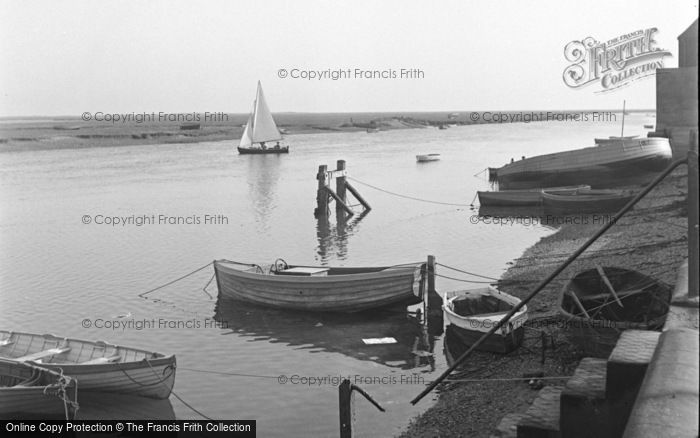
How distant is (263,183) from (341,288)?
4306 cm

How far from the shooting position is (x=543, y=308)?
20078 mm

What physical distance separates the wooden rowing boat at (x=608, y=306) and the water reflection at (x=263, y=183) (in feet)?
79.4

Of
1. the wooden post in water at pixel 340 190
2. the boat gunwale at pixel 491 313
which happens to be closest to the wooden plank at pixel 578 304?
the boat gunwale at pixel 491 313

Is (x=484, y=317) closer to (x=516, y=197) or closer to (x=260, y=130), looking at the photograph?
(x=516, y=197)

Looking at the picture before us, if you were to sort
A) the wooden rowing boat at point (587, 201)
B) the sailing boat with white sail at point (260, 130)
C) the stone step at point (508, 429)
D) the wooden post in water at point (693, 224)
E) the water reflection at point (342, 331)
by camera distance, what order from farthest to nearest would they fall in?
the sailing boat with white sail at point (260, 130) → the wooden rowing boat at point (587, 201) → the water reflection at point (342, 331) → the stone step at point (508, 429) → the wooden post in water at point (693, 224)

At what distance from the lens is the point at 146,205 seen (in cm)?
5006

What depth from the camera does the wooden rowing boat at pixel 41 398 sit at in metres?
14.1

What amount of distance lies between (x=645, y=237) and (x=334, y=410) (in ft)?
54.5

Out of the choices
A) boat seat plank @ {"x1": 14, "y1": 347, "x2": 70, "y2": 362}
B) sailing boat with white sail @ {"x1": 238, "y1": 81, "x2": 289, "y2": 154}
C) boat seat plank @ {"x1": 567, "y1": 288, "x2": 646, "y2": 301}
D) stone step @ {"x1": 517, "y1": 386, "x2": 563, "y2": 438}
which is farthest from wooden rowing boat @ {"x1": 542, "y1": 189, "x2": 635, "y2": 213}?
sailing boat with white sail @ {"x1": 238, "y1": 81, "x2": 289, "y2": 154}

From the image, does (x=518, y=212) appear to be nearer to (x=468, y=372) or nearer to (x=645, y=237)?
(x=645, y=237)

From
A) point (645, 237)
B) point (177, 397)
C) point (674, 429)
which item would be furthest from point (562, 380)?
point (645, 237)

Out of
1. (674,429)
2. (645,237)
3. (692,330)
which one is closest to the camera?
(674,429)

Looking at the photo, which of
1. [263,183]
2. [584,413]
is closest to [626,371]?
[584,413]

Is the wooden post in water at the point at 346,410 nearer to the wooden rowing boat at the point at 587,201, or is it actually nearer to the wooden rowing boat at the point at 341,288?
the wooden rowing boat at the point at 341,288
